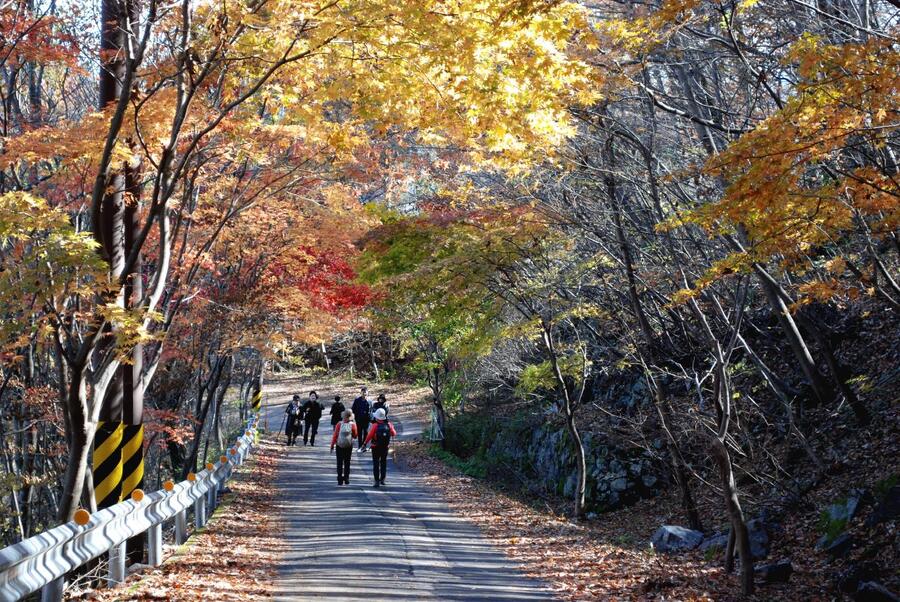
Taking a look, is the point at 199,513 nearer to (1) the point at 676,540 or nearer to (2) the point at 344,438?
(2) the point at 344,438

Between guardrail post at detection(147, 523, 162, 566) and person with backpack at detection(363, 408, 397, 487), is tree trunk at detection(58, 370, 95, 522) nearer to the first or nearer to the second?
guardrail post at detection(147, 523, 162, 566)

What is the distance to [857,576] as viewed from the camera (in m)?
8.84

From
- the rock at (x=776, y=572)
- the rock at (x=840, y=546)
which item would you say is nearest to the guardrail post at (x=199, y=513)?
the rock at (x=776, y=572)

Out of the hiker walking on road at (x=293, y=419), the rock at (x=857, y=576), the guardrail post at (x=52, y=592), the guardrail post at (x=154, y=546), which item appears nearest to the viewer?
the guardrail post at (x=52, y=592)

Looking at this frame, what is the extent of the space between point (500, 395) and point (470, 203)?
14327 millimetres

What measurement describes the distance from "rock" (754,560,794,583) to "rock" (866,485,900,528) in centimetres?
127

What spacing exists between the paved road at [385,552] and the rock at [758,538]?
3.82 metres

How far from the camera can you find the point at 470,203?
1708cm

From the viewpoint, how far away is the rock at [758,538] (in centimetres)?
1145

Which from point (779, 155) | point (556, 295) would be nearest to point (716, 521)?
point (556, 295)

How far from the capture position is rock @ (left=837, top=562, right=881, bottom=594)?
28.7 feet

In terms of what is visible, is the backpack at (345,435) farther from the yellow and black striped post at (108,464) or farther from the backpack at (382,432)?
the yellow and black striped post at (108,464)

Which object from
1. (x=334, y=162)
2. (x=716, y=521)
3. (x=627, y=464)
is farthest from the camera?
(x=627, y=464)

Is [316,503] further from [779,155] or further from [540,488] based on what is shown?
[779,155]
